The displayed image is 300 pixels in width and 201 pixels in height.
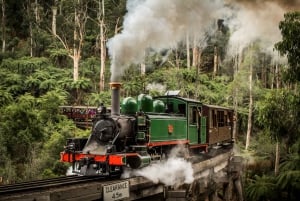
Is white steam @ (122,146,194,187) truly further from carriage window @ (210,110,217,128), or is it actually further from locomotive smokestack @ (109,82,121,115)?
carriage window @ (210,110,217,128)

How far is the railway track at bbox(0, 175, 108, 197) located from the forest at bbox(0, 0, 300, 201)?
3.59 meters

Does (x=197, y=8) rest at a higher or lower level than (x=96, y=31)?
lower

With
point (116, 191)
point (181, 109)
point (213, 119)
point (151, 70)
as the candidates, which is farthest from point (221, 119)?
point (151, 70)

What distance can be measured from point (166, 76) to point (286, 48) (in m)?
17.3

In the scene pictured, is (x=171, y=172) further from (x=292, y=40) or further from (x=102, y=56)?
(x=102, y=56)

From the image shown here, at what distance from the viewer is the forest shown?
1371 centimetres

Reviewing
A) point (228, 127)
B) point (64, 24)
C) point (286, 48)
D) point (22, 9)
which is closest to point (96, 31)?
point (64, 24)

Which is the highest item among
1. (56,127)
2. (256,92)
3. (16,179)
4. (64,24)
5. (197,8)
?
(64,24)

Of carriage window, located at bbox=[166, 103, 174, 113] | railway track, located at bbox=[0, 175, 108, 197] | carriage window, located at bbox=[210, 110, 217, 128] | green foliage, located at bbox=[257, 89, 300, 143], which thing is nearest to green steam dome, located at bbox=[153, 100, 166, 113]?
carriage window, located at bbox=[166, 103, 174, 113]

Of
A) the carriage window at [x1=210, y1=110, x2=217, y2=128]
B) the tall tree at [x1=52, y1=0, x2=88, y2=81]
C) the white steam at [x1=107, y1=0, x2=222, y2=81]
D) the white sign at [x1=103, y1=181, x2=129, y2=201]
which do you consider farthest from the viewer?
the tall tree at [x1=52, y1=0, x2=88, y2=81]

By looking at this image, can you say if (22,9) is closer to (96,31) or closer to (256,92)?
(96,31)

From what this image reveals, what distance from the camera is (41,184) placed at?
8391 mm

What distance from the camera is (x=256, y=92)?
30.4 meters

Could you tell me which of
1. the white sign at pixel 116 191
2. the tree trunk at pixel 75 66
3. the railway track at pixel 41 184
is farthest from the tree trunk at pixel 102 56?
the white sign at pixel 116 191
